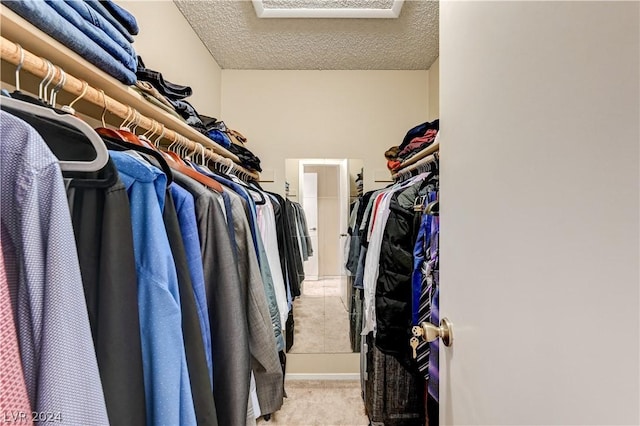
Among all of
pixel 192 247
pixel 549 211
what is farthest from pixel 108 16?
pixel 549 211

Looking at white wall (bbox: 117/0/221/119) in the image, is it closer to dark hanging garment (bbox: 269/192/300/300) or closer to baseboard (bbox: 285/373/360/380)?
dark hanging garment (bbox: 269/192/300/300)

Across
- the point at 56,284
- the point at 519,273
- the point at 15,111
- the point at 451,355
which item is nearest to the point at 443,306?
the point at 451,355

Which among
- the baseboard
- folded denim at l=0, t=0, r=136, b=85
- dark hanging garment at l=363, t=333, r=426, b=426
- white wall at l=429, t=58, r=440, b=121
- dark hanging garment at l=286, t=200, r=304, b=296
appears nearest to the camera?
folded denim at l=0, t=0, r=136, b=85

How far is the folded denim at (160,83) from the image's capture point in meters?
0.95

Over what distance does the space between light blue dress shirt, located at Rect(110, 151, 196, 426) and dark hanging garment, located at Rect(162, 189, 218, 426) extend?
0.03 m

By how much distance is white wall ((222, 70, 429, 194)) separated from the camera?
7.14 ft

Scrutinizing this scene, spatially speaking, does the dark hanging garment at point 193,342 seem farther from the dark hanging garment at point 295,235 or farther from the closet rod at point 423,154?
the dark hanging garment at point 295,235

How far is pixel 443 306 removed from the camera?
2.44 feet

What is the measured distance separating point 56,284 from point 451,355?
2.41ft

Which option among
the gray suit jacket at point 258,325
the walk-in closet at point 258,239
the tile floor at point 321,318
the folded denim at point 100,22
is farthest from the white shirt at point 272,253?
the tile floor at point 321,318

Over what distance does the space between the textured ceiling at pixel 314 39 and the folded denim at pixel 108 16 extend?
37.1 inches

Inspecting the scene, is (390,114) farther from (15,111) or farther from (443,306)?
(15,111)

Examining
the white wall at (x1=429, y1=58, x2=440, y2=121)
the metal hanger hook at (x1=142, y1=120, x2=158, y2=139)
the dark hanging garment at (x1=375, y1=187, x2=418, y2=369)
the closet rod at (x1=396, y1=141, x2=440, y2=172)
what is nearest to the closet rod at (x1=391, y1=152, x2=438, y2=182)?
the closet rod at (x1=396, y1=141, x2=440, y2=172)

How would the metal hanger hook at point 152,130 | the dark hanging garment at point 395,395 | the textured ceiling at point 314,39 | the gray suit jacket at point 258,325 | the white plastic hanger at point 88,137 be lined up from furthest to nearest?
the textured ceiling at point 314,39 → the dark hanging garment at point 395,395 → the metal hanger hook at point 152,130 → the gray suit jacket at point 258,325 → the white plastic hanger at point 88,137
